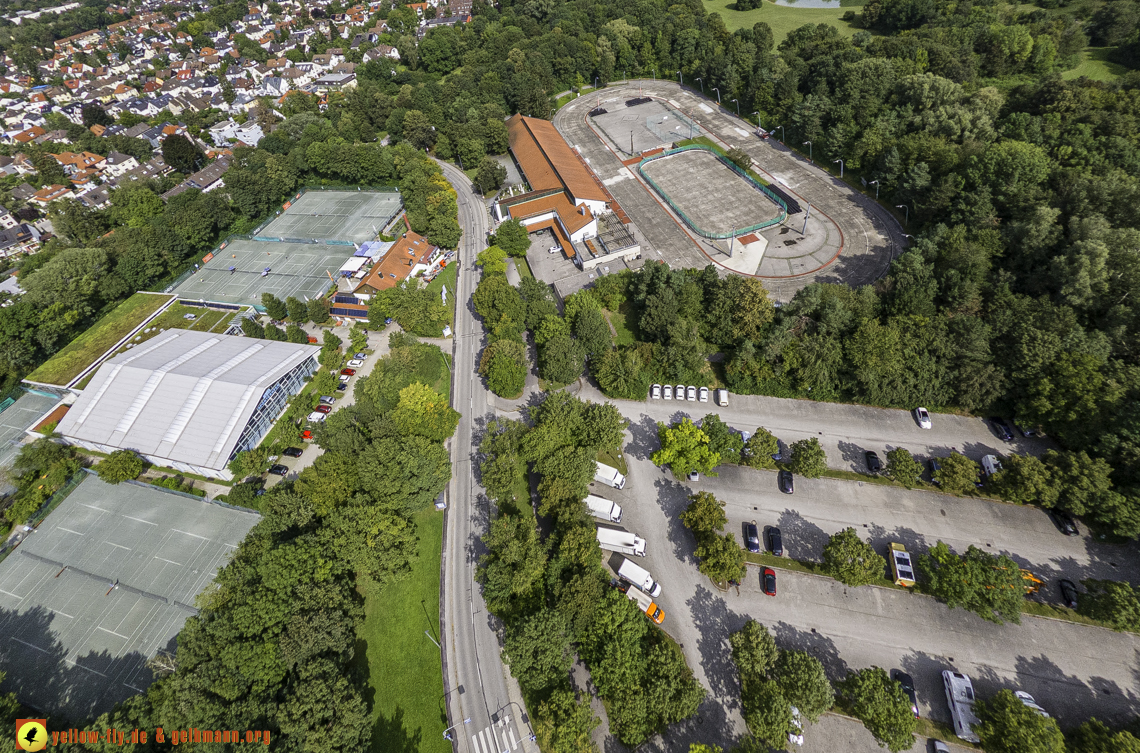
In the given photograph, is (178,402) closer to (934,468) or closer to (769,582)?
(769,582)

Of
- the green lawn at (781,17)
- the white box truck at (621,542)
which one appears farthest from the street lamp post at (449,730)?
the green lawn at (781,17)

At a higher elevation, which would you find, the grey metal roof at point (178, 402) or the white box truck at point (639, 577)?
the grey metal roof at point (178, 402)

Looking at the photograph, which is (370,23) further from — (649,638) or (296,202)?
(649,638)

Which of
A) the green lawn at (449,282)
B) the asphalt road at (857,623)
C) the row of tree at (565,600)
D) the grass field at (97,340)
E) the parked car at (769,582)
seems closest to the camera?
the row of tree at (565,600)

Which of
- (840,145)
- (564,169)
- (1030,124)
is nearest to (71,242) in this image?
(564,169)

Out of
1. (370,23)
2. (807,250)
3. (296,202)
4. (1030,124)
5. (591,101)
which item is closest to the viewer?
(1030,124)

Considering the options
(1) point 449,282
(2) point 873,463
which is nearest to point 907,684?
(2) point 873,463

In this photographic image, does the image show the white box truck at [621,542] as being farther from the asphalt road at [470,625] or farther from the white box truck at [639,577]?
the asphalt road at [470,625]

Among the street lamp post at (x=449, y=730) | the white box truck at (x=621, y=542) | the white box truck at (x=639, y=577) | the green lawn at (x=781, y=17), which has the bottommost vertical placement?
the street lamp post at (x=449, y=730)
